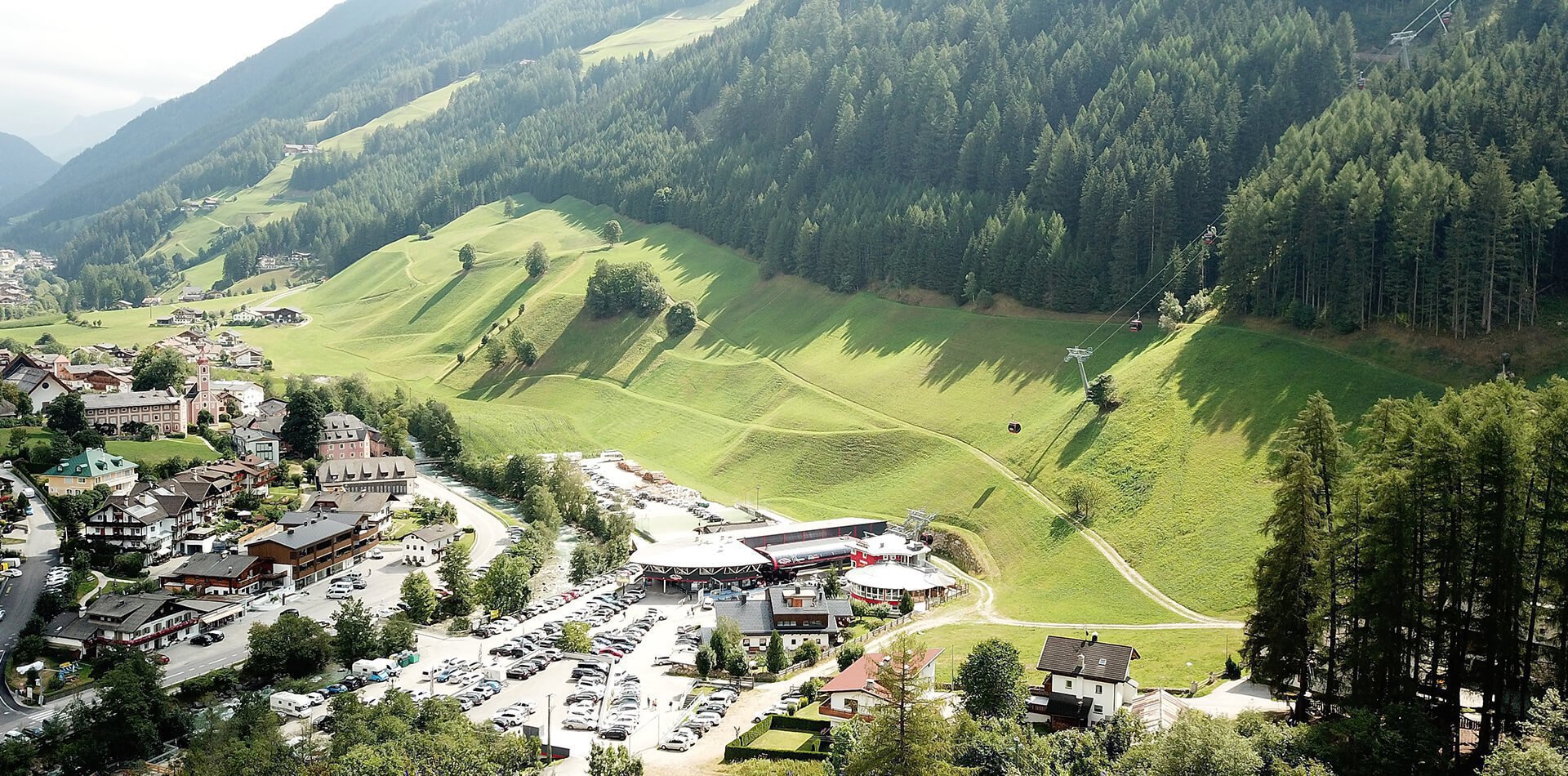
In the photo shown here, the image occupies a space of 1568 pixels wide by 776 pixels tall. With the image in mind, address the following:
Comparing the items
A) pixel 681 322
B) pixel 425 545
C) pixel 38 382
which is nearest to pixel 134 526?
pixel 425 545

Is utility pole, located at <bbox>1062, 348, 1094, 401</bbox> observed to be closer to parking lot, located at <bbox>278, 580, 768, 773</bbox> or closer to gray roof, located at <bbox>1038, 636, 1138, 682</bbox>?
parking lot, located at <bbox>278, 580, 768, 773</bbox>

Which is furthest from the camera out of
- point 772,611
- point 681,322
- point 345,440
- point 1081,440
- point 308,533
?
point 681,322

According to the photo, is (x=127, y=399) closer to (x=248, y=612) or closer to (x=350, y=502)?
(x=350, y=502)

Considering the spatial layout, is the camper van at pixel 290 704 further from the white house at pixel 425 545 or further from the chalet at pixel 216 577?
the white house at pixel 425 545

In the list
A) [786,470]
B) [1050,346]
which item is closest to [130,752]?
[786,470]

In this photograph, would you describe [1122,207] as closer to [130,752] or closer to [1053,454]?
[1053,454]

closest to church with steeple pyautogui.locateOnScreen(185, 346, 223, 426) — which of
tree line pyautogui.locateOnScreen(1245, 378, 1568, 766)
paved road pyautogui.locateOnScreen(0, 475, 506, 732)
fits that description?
paved road pyautogui.locateOnScreen(0, 475, 506, 732)
